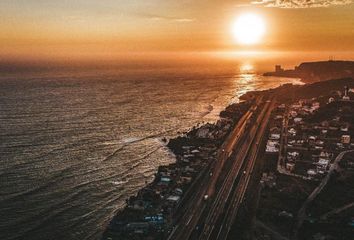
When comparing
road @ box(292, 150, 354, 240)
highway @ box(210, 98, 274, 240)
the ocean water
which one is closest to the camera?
highway @ box(210, 98, 274, 240)

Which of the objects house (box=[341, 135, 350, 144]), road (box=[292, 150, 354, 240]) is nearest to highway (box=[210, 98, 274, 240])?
road (box=[292, 150, 354, 240])

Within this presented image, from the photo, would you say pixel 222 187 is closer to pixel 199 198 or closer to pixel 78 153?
pixel 199 198

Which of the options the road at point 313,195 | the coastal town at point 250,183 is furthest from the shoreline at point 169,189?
the road at point 313,195

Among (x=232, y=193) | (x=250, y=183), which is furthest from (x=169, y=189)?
(x=250, y=183)

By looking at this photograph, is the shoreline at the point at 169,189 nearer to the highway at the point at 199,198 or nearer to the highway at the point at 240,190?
the highway at the point at 199,198

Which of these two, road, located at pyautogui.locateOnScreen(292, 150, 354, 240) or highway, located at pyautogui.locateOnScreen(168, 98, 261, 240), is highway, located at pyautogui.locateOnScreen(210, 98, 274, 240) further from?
road, located at pyautogui.locateOnScreen(292, 150, 354, 240)

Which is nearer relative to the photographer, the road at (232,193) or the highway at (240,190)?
the road at (232,193)
